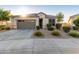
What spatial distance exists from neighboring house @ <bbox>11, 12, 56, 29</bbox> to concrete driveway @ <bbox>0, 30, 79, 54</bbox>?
0.21m

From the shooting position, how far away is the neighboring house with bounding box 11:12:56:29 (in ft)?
13.1

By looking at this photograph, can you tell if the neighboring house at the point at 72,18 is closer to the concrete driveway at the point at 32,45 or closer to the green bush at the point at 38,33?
the concrete driveway at the point at 32,45

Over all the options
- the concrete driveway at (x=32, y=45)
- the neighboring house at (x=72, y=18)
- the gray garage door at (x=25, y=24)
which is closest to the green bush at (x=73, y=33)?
the concrete driveway at (x=32, y=45)

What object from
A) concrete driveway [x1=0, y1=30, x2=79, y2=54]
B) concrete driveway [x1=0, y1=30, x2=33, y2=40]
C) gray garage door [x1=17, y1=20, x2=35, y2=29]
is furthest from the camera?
gray garage door [x1=17, y1=20, x2=35, y2=29]

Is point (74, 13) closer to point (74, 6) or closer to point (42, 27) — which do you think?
point (74, 6)

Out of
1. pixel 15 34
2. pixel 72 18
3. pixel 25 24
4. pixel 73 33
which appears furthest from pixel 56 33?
pixel 15 34

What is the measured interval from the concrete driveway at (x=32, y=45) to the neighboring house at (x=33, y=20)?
21 centimetres

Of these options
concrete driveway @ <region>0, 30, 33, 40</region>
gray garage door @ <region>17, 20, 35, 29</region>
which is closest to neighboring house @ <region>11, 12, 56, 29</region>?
gray garage door @ <region>17, 20, 35, 29</region>

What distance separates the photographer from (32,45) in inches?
152

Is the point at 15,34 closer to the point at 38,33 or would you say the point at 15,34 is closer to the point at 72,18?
the point at 38,33

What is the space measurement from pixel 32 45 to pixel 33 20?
63 centimetres

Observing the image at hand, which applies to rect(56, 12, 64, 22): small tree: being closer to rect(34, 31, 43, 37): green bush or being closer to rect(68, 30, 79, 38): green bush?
rect(68, 30, 79, 38): green bush
